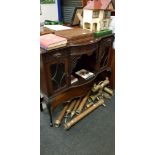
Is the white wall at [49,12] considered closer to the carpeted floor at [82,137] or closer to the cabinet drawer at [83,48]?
the cabinet drawer at [83,48]

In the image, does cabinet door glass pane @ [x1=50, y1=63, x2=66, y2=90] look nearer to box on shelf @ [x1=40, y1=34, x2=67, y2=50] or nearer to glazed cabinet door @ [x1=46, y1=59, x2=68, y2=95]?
glazed cabinet door @ [x1=46, y1=59, x2=68, y2=95]

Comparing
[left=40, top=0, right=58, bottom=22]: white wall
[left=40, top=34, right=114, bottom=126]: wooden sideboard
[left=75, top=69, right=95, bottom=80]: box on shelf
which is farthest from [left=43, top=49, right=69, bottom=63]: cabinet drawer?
[left=40, top=0, right=58, bottom=22]: white wall

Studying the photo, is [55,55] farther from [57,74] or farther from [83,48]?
[83,48]

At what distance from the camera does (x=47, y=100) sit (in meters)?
1.50

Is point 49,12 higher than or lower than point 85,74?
higher

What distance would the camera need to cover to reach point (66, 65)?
150 centimetres

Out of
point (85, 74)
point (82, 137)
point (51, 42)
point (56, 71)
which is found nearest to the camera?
point (51, 42)

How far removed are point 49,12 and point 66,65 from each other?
867mm

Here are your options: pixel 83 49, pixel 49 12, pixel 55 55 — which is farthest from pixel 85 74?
pixel 49 12

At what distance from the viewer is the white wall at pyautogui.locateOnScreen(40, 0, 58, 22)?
1.89 metres

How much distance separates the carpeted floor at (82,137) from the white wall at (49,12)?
3.96 feet

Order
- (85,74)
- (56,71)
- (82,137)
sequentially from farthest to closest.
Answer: (85,74) < (82,137) < (56,71)

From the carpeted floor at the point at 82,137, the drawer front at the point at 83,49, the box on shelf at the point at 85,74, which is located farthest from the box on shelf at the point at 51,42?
the carpeted floor at the point at 82,137
